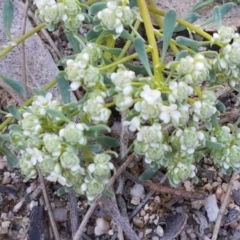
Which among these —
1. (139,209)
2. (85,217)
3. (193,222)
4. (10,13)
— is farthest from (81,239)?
(10,13)

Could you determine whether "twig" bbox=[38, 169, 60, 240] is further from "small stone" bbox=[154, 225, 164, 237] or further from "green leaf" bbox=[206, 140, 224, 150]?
"green leaf" bbox=[206, 140, 224, 150]

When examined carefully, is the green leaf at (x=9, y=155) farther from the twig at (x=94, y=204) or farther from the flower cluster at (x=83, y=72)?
the flower cluster at (x=83, y=72)

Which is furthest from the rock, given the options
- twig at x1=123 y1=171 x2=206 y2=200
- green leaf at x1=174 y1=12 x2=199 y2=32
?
green leaf at x1=174 y1=12 x2=199 y2=32

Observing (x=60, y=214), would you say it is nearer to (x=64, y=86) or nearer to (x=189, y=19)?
(x=64, y=86)

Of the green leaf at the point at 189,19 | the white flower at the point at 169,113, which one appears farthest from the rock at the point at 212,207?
the white flower at the point at 169,113

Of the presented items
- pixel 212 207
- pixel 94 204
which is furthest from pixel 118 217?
pixel 212 207

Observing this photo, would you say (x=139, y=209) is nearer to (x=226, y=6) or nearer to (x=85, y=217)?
(x=85, y=217)
